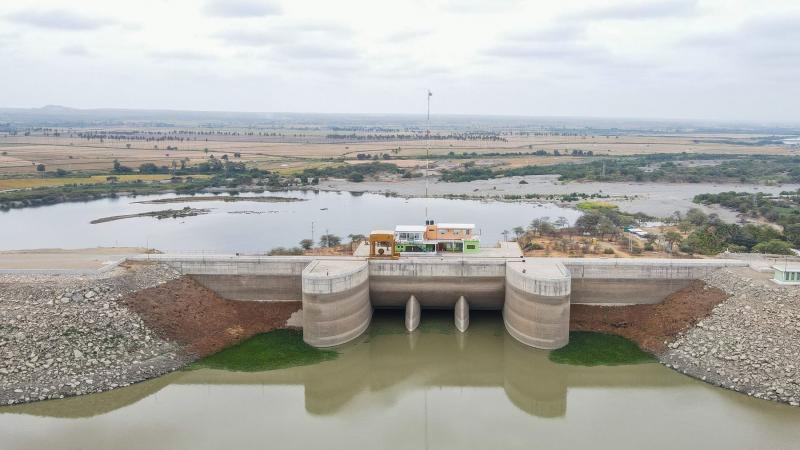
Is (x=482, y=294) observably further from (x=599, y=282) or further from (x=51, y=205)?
(x=51, y=205)

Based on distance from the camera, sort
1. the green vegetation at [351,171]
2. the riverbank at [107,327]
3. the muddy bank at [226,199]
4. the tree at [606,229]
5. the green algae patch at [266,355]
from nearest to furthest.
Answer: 1. the riverbank at [107,327]
2. the green algae patch at [266,355]
3. the tree at [606,229]
4. the muddy bank at [226,199]
5. the green vegetation at [351,171]

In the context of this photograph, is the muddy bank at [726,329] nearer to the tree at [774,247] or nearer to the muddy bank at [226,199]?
the tree at [774,247]

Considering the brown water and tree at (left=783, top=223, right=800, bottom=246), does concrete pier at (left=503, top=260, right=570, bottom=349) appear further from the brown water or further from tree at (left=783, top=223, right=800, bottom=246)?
tree at (left=783, top=223, right=800, bottom=246)

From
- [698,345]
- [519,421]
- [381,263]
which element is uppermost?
[381,263]

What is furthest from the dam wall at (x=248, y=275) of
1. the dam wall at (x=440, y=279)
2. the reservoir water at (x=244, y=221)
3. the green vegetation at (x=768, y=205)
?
the green vegetation at (x=768, y=205)

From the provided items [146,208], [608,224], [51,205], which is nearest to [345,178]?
[146,208]

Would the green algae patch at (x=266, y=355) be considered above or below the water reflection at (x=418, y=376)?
above

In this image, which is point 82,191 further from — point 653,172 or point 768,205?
point 653,172
